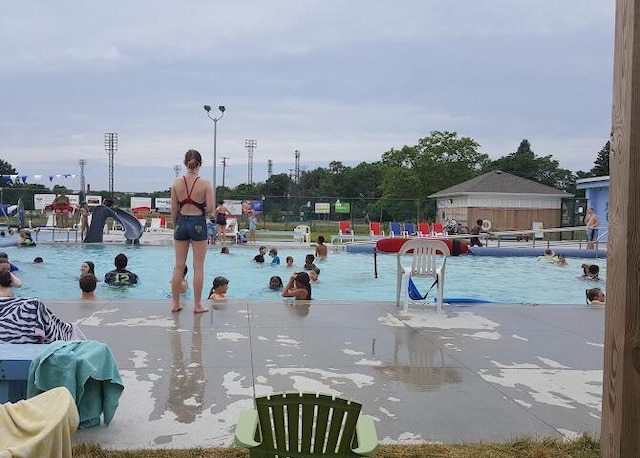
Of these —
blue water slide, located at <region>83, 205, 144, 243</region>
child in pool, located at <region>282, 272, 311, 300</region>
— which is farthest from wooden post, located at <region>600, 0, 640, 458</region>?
blue water slide, located at <region>83, 205, 144, 243</region>

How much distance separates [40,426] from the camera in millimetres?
2219

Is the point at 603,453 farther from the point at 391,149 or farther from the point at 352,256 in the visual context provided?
the point at 391,149

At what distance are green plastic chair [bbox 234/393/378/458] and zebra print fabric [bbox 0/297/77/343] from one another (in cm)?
186

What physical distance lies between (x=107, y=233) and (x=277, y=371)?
24324 millimetres

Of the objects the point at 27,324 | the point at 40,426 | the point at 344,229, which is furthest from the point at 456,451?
the point at 344,229

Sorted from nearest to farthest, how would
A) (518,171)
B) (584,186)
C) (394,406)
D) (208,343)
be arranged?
1. (394,406)
2. (208,343)
3. (584,186)
4. (518,171)

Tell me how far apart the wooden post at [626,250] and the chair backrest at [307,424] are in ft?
4.38

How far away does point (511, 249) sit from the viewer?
20391mm

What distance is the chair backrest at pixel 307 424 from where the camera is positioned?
7.22 ft

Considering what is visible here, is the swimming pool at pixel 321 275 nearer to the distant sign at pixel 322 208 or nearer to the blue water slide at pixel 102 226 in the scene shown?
the blue water slide at pixel 102 226

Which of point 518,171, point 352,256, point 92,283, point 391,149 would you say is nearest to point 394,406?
point 92,283

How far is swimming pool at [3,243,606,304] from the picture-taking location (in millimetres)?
12891

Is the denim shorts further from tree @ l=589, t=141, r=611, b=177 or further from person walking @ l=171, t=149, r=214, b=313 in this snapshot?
tree @ l=589, t=141, r=611, b=177

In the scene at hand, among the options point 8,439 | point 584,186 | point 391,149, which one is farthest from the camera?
point 391,149
